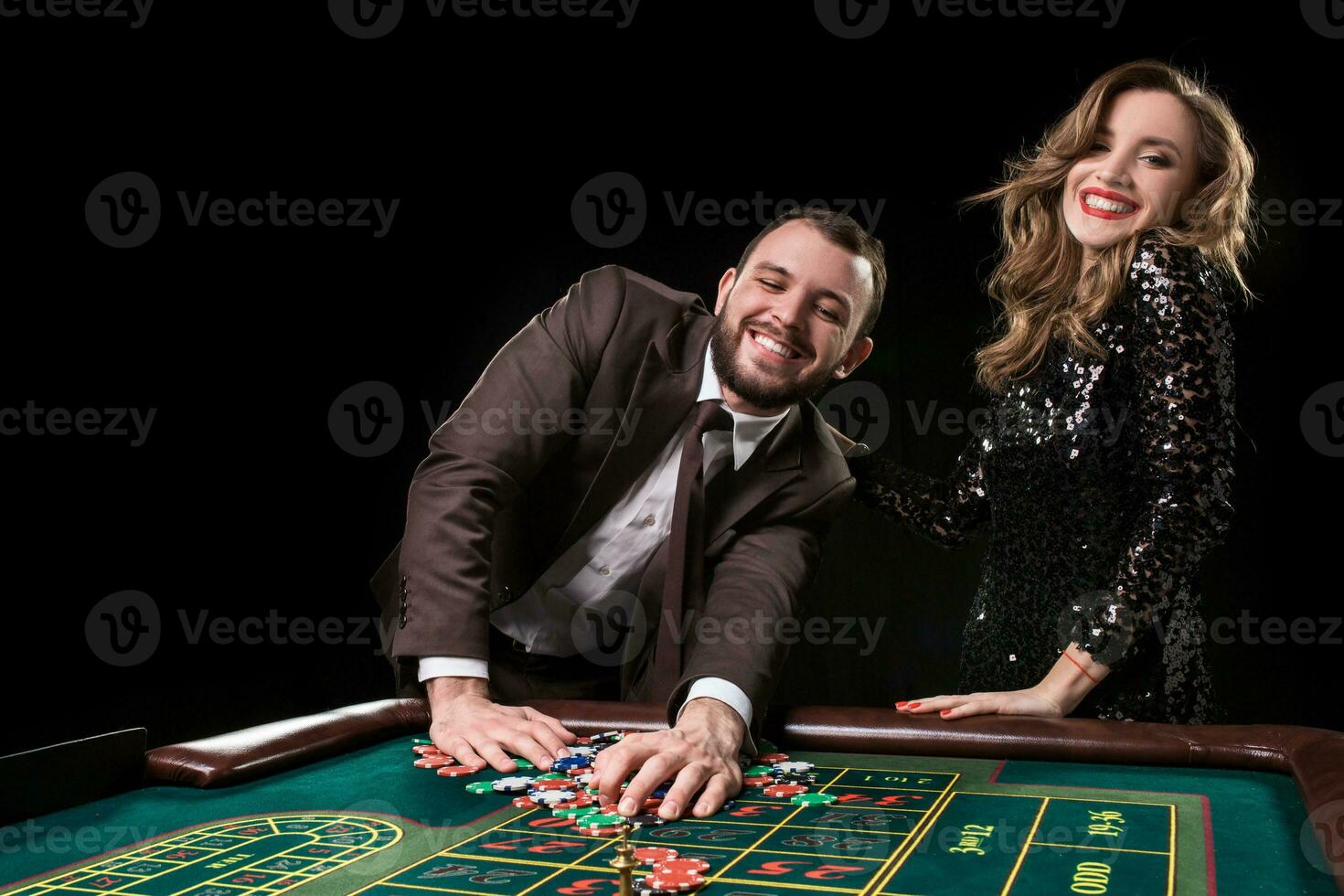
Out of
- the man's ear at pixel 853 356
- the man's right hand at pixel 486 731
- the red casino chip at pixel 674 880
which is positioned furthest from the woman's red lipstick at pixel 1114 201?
the red casino chip at pixel 674 880

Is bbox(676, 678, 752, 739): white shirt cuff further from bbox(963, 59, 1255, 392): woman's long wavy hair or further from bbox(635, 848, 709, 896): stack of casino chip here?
bbox(963, 59, 1255, 392): woman's long wavy hair

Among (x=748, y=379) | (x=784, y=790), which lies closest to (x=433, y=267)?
(x=748, y=379)

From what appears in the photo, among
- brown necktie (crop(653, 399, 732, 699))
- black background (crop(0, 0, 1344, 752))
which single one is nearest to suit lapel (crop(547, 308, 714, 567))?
brown necktie (crop(653, 399, 732, 699))

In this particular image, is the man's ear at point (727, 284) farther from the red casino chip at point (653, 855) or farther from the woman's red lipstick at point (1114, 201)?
the red casino chip at point (653, 855)

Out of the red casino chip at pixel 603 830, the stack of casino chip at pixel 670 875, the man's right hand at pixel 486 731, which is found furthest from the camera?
the man's right hand at pixel 486 731

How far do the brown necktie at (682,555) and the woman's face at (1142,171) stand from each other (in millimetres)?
1129

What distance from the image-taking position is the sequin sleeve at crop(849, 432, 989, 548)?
11.4ft

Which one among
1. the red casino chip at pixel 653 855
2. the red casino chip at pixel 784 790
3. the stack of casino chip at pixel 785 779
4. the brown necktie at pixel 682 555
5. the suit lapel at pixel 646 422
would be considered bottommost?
the stack of casino chip at pixel 785 779

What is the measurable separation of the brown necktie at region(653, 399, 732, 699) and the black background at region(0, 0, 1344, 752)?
2.77m

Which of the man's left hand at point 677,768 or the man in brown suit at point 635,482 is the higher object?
the man in brown suit at point 635,482

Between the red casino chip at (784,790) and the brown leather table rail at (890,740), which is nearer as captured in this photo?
the red casino chip at (784,790)

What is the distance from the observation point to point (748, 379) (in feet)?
10.8

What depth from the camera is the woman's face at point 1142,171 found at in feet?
10.1

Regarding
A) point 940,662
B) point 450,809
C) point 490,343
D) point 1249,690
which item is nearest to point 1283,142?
point 1249,690
